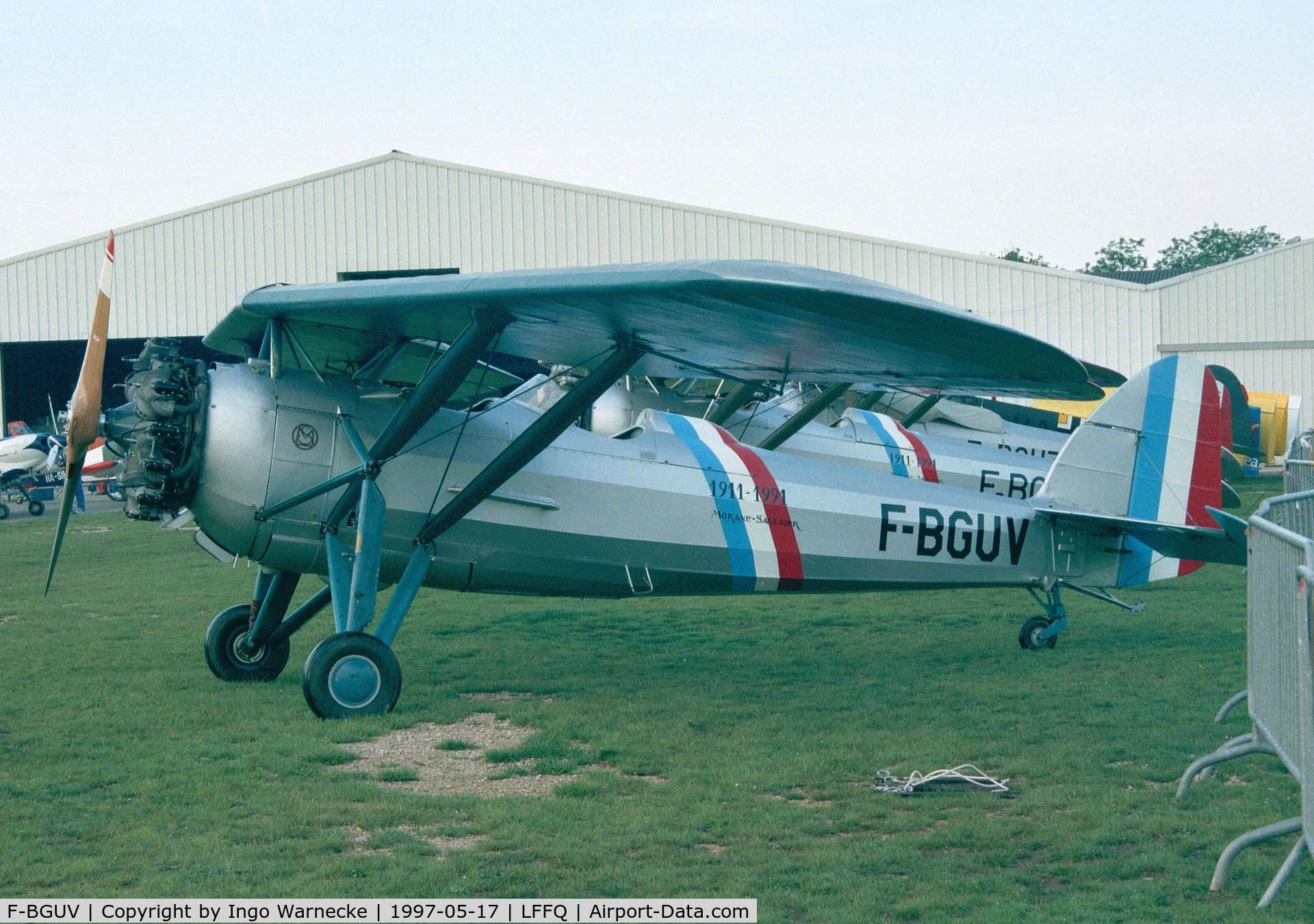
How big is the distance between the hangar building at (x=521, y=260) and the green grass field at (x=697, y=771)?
2099cm

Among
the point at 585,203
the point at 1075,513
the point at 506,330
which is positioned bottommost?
the point at 1075,513

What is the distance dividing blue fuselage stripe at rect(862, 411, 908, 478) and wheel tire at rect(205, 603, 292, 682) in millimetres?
8587

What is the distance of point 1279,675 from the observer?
468cm

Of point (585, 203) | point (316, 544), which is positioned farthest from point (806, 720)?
point (585, 203)

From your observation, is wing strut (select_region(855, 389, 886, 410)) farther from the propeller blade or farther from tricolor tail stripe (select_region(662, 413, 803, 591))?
the propeller blade

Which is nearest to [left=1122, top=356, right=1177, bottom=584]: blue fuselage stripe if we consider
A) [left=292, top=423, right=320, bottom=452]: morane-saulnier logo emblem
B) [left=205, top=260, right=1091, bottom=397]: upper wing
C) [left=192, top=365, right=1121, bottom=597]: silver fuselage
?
[left=192, top=365, right=1121, bottom=597]: silver fuselage

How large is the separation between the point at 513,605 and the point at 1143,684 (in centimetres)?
679

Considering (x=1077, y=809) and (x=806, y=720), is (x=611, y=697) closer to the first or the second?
(x=806, y=720)

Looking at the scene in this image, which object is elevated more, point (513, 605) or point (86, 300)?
point (86, 300)

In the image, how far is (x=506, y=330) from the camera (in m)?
7.90

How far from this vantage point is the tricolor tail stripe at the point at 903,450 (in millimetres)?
14945

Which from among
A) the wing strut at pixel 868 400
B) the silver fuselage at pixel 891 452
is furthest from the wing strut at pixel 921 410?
the silver fuselage at pixel 891 452

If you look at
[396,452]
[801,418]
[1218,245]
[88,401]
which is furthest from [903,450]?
[1218,245]

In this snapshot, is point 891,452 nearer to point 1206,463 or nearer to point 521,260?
point 1206,463
